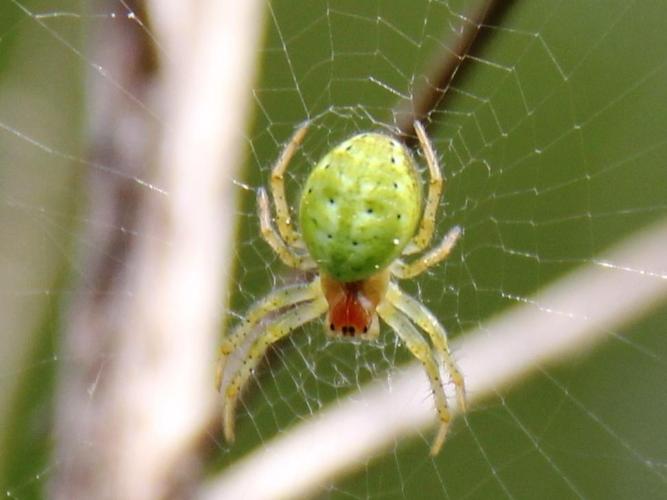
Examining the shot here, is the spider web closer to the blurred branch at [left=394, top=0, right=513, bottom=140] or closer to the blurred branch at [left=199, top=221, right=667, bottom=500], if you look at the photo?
the blurred branch at [left=199, top=221, right=667, bottom=500]

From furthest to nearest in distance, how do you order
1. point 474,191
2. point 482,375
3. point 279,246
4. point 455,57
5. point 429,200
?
point 474,191 → point 279,246 → point 429,200 → point 482,375 → point 455,57

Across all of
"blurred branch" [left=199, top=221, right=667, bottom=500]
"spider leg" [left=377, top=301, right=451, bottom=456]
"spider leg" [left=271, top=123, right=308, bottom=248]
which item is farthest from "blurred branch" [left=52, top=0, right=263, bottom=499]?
"spider leg" [left=377, top=301, right=451, bottom=456]

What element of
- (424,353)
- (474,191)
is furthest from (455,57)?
(474,191)

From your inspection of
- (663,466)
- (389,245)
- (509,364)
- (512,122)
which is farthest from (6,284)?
(663,466)

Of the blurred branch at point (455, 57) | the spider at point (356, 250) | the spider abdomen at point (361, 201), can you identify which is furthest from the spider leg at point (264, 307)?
the blurred branch at point (455, 57)

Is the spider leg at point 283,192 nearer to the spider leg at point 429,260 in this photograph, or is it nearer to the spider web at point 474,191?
the spider leg at point 429,260

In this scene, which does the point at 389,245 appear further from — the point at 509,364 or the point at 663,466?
the point at 663,466

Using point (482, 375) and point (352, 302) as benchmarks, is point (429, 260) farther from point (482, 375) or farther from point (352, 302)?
point (482, 375)
